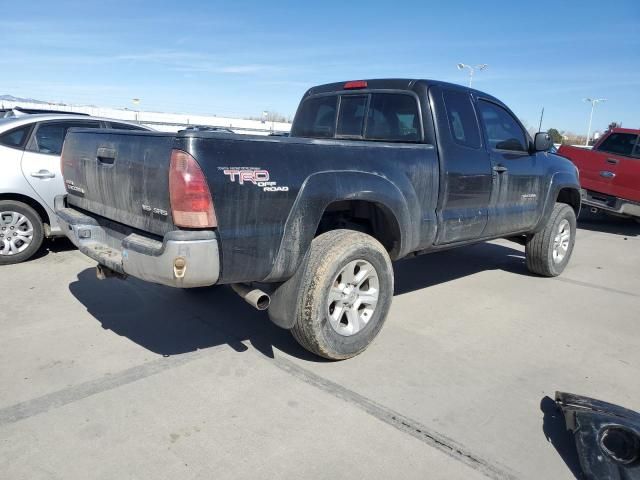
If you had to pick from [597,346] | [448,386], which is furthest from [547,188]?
[448,386]

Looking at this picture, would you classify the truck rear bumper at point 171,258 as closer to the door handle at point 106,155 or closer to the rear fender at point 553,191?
the door handle at point 106,155

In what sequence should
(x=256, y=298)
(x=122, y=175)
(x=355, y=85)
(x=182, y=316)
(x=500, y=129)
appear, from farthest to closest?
1. (x=500, y=129)
2. (x=355, y=85)
3. (x=182, y=316)
4. (x=122, y=175)
5. (x=256, y=298)

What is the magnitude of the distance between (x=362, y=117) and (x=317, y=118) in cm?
63

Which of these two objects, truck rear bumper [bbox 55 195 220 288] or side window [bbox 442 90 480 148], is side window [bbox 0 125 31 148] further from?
side window [bbox 442 90 480 148]

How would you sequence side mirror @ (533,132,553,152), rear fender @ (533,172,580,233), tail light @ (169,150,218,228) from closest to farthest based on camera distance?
tail light @ (169,150,218,228)
side mirror @ (533,132,553,152)
rear fender @ (533,172,580,233)

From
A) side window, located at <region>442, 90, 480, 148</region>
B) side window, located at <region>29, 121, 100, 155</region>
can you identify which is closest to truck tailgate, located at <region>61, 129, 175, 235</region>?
side window, located at <region>29, 121, 100, 155</region>

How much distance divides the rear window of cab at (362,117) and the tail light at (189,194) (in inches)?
82.8

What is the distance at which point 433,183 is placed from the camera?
4.02m

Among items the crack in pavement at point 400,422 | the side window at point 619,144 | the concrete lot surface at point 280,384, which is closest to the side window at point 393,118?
the concrete lot surface at point 280,384

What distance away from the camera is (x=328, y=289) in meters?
3.27

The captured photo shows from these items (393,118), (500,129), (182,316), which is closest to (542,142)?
(500,129)

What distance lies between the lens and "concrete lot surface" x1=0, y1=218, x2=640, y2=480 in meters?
2.52

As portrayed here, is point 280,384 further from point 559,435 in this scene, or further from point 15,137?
point 15,137

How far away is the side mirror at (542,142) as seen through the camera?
17.2 ft
